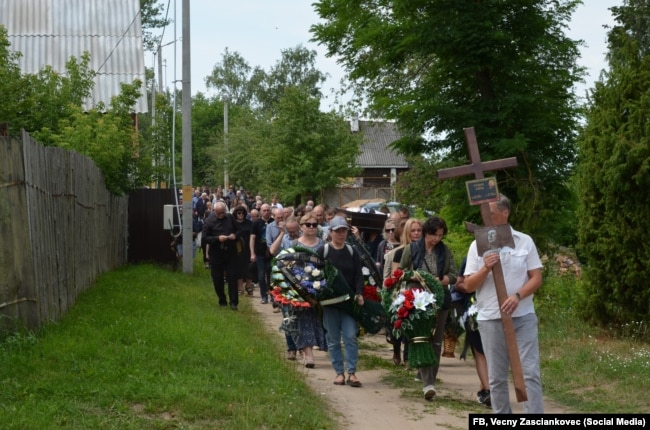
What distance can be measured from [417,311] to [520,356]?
258cm

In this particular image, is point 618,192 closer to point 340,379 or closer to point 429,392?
point 429,392

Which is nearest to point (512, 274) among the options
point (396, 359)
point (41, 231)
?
point (396, 359)

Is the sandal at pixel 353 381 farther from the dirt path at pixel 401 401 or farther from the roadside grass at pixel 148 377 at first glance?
the roadside grass at pixel 148 377

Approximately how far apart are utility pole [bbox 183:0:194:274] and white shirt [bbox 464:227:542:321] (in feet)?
52.4

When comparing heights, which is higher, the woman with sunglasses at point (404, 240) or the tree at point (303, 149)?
the tree at point (303, 149)

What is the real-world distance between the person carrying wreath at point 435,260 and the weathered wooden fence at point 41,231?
3932 millimetres

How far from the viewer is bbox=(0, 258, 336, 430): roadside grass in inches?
316

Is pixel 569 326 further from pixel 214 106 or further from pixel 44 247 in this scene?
pixel 214 106

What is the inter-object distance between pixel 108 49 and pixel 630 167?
2106 centimetres

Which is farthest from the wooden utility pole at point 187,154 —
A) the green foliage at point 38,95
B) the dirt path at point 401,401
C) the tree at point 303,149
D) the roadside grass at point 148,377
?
the tree at point 303,149

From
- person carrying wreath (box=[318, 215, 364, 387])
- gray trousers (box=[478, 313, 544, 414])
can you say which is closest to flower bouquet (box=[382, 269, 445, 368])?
person carrying wreath (box=[318, 215, 364, 387])

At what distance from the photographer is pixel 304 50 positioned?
74.4m

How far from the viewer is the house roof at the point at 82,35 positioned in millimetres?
29656

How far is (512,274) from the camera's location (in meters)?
7.66
